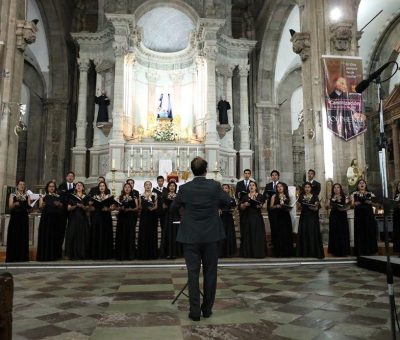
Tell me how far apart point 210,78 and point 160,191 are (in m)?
10.2

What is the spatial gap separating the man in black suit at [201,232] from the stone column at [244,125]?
14.6 metres

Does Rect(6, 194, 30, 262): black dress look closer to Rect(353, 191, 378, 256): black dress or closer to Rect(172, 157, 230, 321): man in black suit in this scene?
Rect(172, 157, 230, 321): man in black suit

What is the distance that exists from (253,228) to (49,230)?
411 cm

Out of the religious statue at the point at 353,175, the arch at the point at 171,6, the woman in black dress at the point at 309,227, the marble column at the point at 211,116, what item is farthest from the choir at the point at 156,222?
the arch at the point at 171,6

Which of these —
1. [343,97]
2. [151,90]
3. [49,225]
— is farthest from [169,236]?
[151,90]

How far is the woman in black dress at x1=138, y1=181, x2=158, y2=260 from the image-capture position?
766 centimetres

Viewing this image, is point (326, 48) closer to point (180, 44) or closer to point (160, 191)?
point (160, 191)

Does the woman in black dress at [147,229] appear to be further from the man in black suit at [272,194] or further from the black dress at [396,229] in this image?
the black dress at [396,229]

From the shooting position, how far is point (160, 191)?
7.86m

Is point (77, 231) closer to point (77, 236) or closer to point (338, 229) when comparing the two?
point (77, 236)

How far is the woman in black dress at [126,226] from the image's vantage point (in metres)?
7.61

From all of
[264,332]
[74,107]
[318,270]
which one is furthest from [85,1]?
[264,332]

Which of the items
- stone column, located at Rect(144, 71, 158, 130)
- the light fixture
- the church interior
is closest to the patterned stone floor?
the church interior

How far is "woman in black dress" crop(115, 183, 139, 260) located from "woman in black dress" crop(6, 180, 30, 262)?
179cm
